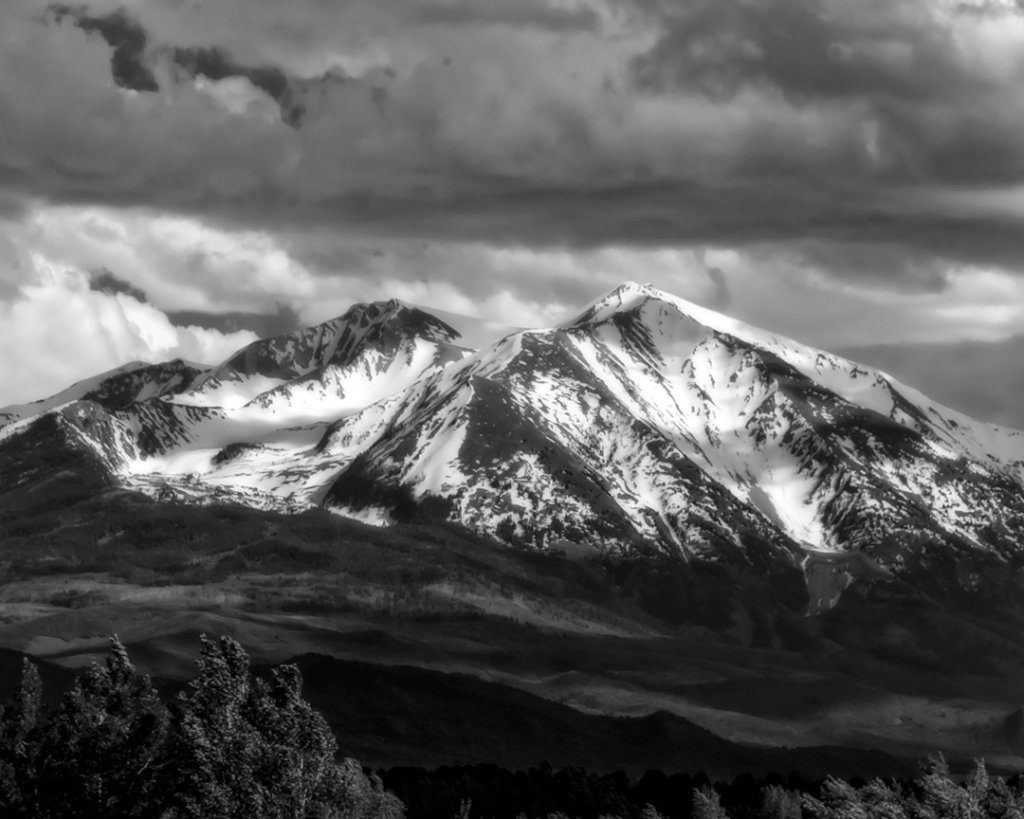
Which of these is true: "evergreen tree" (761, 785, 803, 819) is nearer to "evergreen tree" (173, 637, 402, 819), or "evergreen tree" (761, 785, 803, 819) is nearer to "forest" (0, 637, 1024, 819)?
"forest" (0, 637, 1024, 819)

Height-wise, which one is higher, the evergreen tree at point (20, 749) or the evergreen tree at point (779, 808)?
the evergreen tree at point (779, 808)

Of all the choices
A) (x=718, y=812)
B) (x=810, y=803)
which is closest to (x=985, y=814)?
(x=810, y=803)

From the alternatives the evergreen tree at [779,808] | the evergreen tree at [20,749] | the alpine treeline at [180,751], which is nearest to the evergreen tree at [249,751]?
the alpine treeline at [180,751]

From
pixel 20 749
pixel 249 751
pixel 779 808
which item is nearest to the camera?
pixel 249 751

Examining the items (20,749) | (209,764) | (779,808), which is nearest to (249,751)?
(209,764)

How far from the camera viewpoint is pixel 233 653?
11106cm

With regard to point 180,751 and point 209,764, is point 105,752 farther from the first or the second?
point 209,764

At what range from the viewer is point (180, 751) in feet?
364

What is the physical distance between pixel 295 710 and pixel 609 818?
233 feet

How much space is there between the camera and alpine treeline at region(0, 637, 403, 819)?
108m

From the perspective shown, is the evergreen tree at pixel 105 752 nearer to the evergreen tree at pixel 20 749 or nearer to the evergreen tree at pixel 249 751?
the evergreen tree at pixel 20 749

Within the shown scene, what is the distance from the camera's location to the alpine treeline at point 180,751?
108 metres

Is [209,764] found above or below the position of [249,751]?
below

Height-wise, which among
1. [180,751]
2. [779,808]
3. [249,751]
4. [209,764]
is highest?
[779,808]
